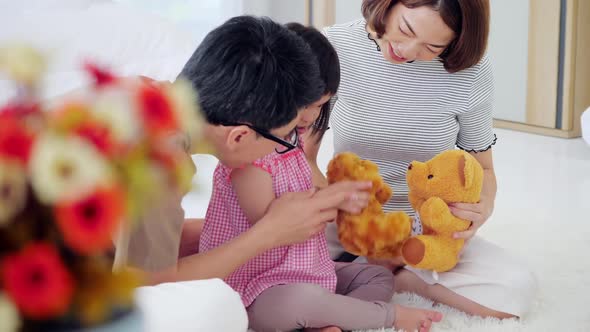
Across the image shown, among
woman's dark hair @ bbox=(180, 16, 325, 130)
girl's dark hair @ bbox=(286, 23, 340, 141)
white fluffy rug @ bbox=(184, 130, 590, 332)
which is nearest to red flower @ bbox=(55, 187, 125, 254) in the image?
white fluffy rug @ bbox=(184, 130, 590, 332)

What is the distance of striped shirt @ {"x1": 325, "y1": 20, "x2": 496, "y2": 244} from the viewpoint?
66.1 inches

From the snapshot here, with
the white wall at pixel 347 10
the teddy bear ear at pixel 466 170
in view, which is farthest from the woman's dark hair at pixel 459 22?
the white wall at pixel 347 10

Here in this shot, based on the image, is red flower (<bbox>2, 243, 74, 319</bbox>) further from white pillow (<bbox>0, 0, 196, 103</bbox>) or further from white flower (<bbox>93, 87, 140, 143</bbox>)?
white pillow (<bbox>0, 0, 196, 103</bbox>)

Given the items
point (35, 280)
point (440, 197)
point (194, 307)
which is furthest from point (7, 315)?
point (440, 197)

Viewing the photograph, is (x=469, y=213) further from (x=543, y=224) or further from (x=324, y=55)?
(x=543, y=224)

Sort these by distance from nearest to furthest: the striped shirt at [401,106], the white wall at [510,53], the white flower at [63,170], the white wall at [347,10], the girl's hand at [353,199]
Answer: the white flower at [63,170] < the girl's hand at [353,199] < the striped shirt at [401,106] < the white wall at [510,53] < the white wall at [347,10]

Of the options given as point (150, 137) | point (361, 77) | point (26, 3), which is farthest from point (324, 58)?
point (26, 3)

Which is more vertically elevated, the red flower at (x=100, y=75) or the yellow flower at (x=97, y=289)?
the red flower at (x=100, y=75)

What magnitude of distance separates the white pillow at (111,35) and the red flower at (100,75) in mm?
1614

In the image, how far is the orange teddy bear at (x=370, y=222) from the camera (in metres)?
1.45

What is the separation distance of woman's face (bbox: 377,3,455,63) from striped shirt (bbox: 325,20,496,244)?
0.10 m

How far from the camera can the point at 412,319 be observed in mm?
1440

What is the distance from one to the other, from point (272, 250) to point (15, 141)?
1.06 meters

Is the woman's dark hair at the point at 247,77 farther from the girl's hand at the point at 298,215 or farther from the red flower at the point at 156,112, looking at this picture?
the red flower at the point at 156,112
